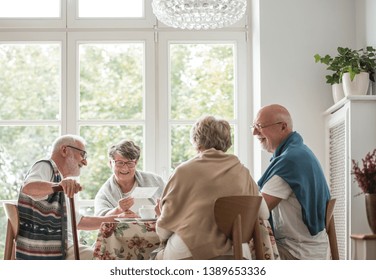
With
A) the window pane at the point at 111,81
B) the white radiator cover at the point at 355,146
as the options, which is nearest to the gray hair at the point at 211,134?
the white radiator cover at the point at 355,146

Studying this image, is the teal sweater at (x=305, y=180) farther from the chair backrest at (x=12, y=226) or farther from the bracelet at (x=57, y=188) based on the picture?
the chair backrest at (x=12, y=226)

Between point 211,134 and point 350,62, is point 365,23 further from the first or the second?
point 211,134

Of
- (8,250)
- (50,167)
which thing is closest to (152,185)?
(50,167)

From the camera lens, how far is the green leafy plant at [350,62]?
5.50 m

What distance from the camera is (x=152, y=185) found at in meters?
5.11

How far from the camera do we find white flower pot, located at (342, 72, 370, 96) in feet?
17.9

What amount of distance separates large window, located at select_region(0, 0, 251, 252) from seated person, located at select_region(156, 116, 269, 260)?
2.64m

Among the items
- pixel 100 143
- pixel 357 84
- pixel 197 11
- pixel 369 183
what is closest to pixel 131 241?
pixel 369 183

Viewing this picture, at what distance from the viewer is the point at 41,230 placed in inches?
162

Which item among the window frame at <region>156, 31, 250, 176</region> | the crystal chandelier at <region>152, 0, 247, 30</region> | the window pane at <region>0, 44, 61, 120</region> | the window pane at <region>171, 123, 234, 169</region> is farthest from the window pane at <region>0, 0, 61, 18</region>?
the crystal chandelier at <region>152, 0, 247, 30</region>

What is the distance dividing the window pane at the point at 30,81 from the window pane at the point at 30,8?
0.25 m

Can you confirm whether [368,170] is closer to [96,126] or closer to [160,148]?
[160,148]
